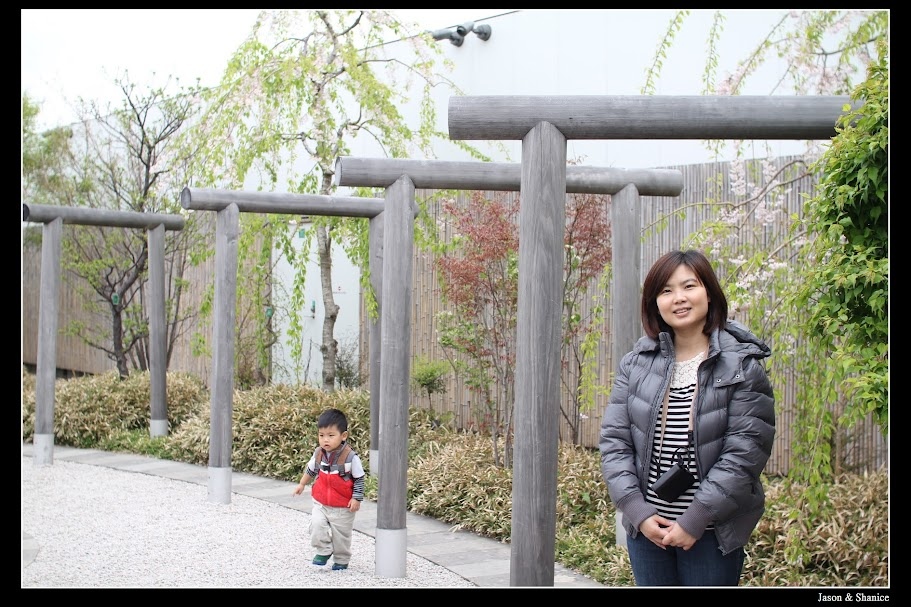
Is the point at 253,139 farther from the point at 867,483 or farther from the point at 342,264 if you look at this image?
the point at 867,483

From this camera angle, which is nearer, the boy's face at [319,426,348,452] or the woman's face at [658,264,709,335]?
the woman's face at [658,264,709,335]

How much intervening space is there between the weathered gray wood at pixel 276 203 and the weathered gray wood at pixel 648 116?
13.5ft

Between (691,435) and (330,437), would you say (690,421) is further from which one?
(330,437)

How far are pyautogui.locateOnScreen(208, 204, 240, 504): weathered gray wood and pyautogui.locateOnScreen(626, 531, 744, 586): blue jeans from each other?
488cm

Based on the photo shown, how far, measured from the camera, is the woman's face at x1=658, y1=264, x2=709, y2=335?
9.75 ft

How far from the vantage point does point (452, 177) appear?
209 inches

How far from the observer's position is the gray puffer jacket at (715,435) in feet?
9.02

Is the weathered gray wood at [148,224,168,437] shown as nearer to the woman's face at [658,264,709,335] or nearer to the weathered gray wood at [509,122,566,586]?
the weathered gray wood at [509,122,566,586]

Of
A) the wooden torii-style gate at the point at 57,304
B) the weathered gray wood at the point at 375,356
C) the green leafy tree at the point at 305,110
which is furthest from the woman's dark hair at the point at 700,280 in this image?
the wooden torii-style gate at the point at 57,304

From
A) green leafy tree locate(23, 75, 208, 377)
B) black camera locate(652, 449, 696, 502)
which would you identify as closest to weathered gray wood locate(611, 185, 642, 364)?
black camera locate(652, 449, 696, 502)
